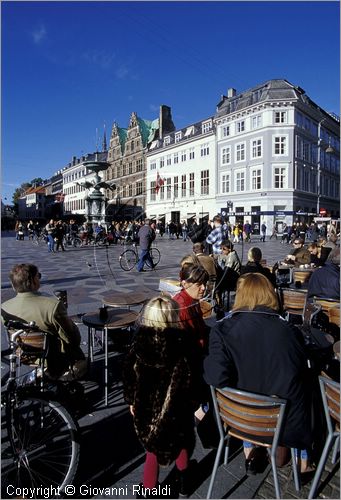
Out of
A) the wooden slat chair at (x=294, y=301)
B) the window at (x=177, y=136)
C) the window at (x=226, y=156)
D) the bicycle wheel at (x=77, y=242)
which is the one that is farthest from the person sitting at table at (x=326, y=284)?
the window at (x=177, y=136)

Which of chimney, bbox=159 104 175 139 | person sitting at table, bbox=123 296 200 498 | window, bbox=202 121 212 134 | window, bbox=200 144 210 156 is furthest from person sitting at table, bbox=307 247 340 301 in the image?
chimney, bbox=159 104 175 139

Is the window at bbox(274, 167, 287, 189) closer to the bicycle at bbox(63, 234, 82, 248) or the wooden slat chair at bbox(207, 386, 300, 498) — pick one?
the bicycle at bbox(63, 234, 82, 248)

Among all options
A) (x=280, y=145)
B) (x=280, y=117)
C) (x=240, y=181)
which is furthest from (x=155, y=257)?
(x=280, y=117)

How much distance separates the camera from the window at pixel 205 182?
50.3 metres

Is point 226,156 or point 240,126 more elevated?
point 240,126

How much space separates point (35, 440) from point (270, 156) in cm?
4300

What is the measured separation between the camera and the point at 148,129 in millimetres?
64625

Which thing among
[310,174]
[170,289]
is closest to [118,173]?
[310,174]

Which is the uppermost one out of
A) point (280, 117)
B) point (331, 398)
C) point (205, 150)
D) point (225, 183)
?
point (280, 117)

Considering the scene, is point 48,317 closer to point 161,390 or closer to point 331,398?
point 161,390

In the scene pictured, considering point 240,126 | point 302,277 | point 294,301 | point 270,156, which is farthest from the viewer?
point 240,126

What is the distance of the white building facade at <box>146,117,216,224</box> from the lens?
49.9 metres

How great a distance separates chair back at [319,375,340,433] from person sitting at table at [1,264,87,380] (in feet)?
7.17

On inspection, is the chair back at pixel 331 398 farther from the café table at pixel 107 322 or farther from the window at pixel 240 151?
the window at pixel 240 151
